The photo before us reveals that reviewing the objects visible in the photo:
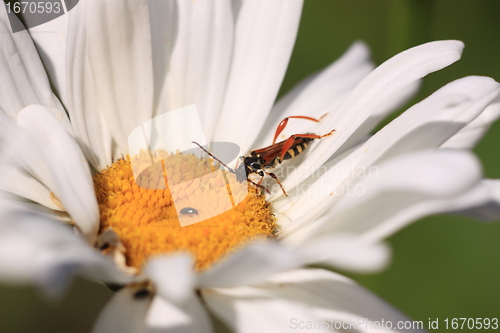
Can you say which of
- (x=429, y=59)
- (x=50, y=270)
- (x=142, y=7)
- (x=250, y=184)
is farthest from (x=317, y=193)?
(x=50, y=270)

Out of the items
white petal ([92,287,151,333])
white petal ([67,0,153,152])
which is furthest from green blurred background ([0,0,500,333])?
white petal ([92,287,151,333])

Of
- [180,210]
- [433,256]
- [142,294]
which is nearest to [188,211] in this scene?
[180,210]

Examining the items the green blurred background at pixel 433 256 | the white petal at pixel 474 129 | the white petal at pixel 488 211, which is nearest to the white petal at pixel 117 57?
the green blurred background at pixel 433 256

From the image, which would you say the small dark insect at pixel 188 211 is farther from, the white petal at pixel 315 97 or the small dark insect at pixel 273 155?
the white petal at pixel 315 97

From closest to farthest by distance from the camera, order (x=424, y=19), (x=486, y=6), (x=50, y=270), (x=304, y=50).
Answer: (x=50, y=270), (x=424, y=19), (x=486, y=6), (x=304, y=50)

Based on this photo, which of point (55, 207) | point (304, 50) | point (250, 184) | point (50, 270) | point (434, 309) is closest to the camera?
point (50, 270)

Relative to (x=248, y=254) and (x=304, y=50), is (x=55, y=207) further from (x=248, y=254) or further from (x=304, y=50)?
(x=304, y=50)

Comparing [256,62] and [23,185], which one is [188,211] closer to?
[23,185]
